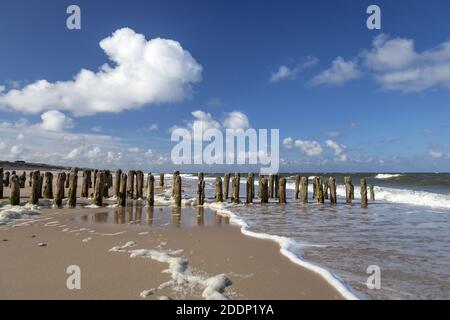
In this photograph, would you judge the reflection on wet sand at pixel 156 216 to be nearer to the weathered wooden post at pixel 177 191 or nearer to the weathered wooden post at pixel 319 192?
the weathered wooden post at pixel 177 191

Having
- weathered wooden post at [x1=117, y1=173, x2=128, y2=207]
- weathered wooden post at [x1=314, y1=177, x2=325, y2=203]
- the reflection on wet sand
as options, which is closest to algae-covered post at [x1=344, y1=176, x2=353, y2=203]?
weathered wooden post at [x1=314, y1=177, x2=325, y2=203]

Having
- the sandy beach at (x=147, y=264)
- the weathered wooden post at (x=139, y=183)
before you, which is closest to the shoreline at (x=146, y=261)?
the sandy beach at (x=147, y=264)

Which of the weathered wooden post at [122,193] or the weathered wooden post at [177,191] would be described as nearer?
the weathered wooden post at [122,193]

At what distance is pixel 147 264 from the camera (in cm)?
627

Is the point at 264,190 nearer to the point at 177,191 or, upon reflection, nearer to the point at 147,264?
the point at 177,191

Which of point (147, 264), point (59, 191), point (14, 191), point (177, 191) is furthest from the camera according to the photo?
point (177, 191)

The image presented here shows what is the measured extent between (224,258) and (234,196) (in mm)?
11205

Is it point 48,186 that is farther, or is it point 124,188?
point 48,186

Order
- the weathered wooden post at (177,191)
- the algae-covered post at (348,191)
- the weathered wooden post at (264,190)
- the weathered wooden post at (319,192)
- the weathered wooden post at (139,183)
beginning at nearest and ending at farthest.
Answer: the weathered wooden post at (177,191)
the weathered wooden post at (139,183)
the weathered wooden post at (264,190)
the weathered wooden post at (319,192)
the algae-covered post at (348,191)

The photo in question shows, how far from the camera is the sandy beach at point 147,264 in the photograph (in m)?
4.95

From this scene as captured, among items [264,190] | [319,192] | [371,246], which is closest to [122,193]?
[264,190]

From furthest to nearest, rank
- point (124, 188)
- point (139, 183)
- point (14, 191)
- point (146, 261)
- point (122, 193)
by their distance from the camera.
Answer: point (139, 183), point (124, 188), point (122, 193), point (14, 191), point (146, 261)

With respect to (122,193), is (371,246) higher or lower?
lower
